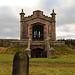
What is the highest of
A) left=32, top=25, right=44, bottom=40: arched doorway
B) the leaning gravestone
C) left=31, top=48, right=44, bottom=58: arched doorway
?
left=32, top=25, right=44, bottom=40: arched doorway

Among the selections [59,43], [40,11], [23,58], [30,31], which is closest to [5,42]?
[30,31]

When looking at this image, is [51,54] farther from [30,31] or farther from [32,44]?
[30,31]

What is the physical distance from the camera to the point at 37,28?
23859mm

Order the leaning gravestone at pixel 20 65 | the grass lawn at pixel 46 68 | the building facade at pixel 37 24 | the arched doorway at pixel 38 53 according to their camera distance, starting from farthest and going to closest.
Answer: the building facade at pixel 37 24, the arched doorway at pixel 38 53, the grass lawn at pixel 46 68, the leaning gravestone at pixel 20 65

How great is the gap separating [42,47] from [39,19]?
755 cm

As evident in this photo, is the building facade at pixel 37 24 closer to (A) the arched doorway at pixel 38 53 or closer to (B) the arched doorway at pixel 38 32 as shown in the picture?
(B) the arched doorway at pixel 38 32

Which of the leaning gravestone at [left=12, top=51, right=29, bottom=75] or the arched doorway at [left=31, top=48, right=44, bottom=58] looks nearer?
the leaning gravestone at [left=12, top=51, right=29, bottom=75]

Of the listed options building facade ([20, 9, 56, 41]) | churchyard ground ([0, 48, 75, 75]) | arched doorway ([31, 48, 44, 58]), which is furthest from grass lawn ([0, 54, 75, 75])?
building facade ([20, 9, 56, 41])

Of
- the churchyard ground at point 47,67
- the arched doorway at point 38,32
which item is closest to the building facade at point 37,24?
the arched doorway at point 38,32

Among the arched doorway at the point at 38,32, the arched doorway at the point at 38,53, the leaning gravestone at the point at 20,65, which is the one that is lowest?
the arched doorway at the point at 38,53

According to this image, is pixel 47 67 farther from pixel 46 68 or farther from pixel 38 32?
pixel 38 32

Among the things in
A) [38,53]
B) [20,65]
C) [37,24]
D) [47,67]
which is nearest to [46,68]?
[47,67]

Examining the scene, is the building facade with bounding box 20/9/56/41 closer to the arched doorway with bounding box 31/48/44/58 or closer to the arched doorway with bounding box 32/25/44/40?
the arched doorway with bounding box 32/25/44/40

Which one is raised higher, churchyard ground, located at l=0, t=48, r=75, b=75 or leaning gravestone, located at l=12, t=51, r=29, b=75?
leaning gravestone, located at l=12, t=51, r=29, b=75
